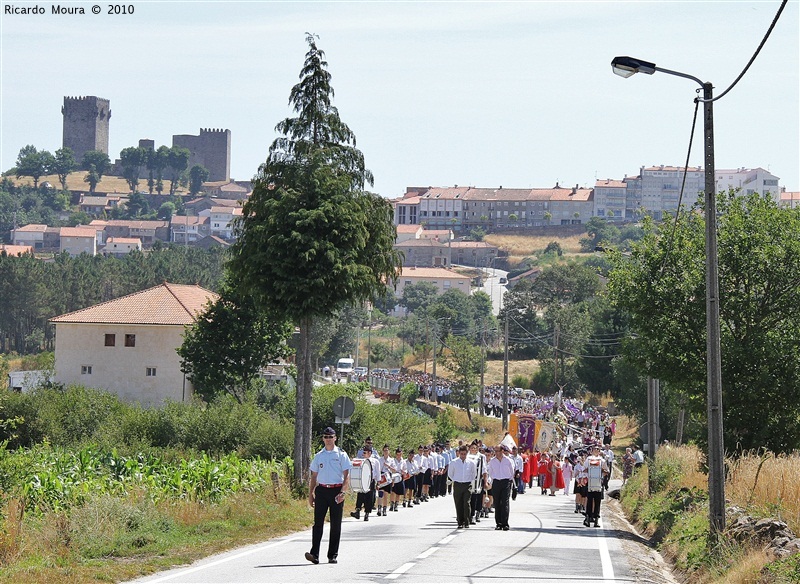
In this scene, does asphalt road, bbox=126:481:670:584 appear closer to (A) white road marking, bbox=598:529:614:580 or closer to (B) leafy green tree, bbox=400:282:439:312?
(A) white road marking, bbox=598:529:614:580

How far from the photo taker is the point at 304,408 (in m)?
27.1

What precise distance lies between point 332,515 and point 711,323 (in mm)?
6828

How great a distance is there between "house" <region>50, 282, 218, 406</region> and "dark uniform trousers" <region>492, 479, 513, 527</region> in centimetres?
4412

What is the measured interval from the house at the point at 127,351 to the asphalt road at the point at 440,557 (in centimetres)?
4276

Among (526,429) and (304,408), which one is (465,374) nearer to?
(526,429)

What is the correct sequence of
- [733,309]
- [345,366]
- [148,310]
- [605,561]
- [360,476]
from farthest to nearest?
[345,366] → [148,310] → [733,309] → [360,476] → [605,561]

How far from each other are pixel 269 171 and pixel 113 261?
420ft

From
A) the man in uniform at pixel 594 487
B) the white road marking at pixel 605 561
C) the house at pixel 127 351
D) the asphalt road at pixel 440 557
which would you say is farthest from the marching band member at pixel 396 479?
the house at pixel 127 351

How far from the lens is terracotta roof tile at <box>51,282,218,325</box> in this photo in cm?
6550

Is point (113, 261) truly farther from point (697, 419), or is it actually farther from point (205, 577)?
point (205, 577)

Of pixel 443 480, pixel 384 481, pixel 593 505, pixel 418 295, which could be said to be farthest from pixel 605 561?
pixel 418 295

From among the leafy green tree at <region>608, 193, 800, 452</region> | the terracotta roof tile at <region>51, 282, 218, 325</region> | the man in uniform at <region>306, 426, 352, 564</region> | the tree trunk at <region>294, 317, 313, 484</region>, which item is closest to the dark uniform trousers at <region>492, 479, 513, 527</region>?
the leafy green tree at <region>608, 193, 800, 452</region>

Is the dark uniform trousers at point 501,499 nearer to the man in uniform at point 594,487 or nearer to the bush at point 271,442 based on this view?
the man in uniform at point 594,487

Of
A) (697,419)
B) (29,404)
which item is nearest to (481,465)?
(697,419)
